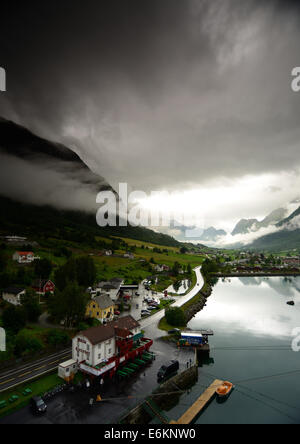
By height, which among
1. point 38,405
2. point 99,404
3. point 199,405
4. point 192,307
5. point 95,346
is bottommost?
point 199,405

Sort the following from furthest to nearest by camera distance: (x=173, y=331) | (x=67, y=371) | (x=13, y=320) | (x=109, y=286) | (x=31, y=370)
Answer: (x=109, y=286)
(x=173, y=331)
(x=13, y=320)
(x=31, y=370)
(x=67, y=371)

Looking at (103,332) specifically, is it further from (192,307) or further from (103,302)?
(192,307)

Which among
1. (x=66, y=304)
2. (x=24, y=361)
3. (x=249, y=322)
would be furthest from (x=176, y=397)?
(x=249, y=322)

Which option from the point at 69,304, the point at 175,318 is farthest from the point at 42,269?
the point at 175,318

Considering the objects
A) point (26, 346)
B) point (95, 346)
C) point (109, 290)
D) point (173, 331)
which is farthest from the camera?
point (109, 290)

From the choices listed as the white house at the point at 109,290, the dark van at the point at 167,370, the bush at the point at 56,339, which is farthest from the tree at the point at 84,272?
the dark van at the point at 167,370
